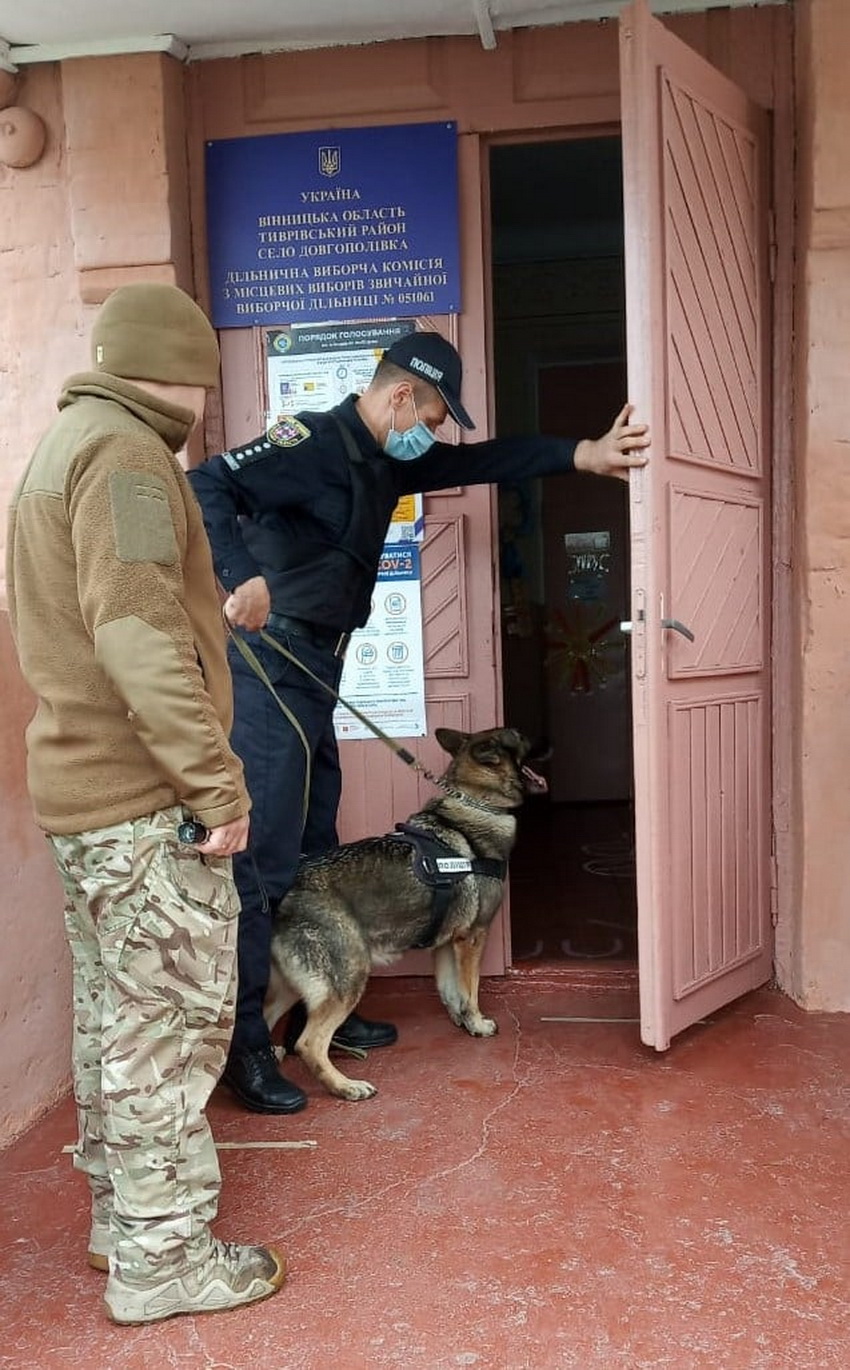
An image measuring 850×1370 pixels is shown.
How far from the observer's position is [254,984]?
315cm

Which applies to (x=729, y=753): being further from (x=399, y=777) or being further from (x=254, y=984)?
(x=254, y=984)

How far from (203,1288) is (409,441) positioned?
2331 mm

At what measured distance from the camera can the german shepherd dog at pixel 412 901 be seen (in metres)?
3.26

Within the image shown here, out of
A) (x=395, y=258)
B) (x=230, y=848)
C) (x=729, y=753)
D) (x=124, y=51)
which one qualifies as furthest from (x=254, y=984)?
(x=124, y=51)

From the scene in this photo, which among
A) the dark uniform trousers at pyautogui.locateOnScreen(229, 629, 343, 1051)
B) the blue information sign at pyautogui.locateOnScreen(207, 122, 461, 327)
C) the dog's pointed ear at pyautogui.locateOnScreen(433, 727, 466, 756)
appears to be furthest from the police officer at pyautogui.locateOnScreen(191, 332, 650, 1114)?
the blue information sign at pyautogui.locateOnScreen(207, 122, 461, 327)

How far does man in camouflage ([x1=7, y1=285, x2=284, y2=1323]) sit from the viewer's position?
197 centimetres

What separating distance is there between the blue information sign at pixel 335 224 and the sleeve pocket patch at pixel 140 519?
85.9 inches

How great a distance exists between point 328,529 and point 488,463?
0.64 metres

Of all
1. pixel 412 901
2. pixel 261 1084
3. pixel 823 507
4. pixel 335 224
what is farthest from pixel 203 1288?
pixel 335 224

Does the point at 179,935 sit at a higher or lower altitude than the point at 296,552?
lower

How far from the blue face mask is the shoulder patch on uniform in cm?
25

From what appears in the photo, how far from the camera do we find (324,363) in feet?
13.0

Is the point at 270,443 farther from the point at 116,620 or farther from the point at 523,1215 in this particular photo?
the point at 523,1215

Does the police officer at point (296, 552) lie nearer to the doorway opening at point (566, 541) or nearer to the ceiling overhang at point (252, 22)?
the ceiling overhang at point (252, 22)
